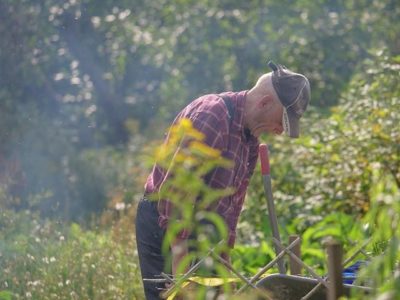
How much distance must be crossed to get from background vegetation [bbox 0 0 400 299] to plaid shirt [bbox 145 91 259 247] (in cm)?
75

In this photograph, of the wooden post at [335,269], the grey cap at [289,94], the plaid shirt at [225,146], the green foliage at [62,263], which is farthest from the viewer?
the green foliage at [62,263]

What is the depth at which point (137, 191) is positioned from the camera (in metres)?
9.88

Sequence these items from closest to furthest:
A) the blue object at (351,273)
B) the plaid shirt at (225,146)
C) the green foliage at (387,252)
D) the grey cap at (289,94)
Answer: the green foliage at (387,252), the blue object at (351,273), the plaid shirt at (225,146), the grey cap at (289,94)

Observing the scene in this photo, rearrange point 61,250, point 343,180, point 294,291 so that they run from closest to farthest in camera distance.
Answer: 1. point 294,291
2. point 61,250
3. point 343,180

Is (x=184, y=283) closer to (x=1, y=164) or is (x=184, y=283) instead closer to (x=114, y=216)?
(x=114, y=216)

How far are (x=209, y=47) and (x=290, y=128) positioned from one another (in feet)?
25.5

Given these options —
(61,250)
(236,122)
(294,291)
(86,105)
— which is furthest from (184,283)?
(86,105)

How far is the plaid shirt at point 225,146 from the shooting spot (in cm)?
472

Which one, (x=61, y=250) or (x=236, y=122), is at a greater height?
(x=236, y=122)

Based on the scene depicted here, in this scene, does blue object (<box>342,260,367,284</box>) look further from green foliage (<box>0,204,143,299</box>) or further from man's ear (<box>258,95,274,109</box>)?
green foliage (<box>0,204,143,299</box>)

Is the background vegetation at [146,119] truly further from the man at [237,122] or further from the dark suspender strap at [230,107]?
the dark suspender strap at [230,107]

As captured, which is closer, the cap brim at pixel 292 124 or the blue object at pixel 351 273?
the blue object at pixel 351 273

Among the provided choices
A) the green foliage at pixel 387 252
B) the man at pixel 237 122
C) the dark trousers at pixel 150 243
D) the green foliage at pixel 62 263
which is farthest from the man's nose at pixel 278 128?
the green foliage at pixel 387 252

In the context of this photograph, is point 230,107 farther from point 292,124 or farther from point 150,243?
point 150,243
